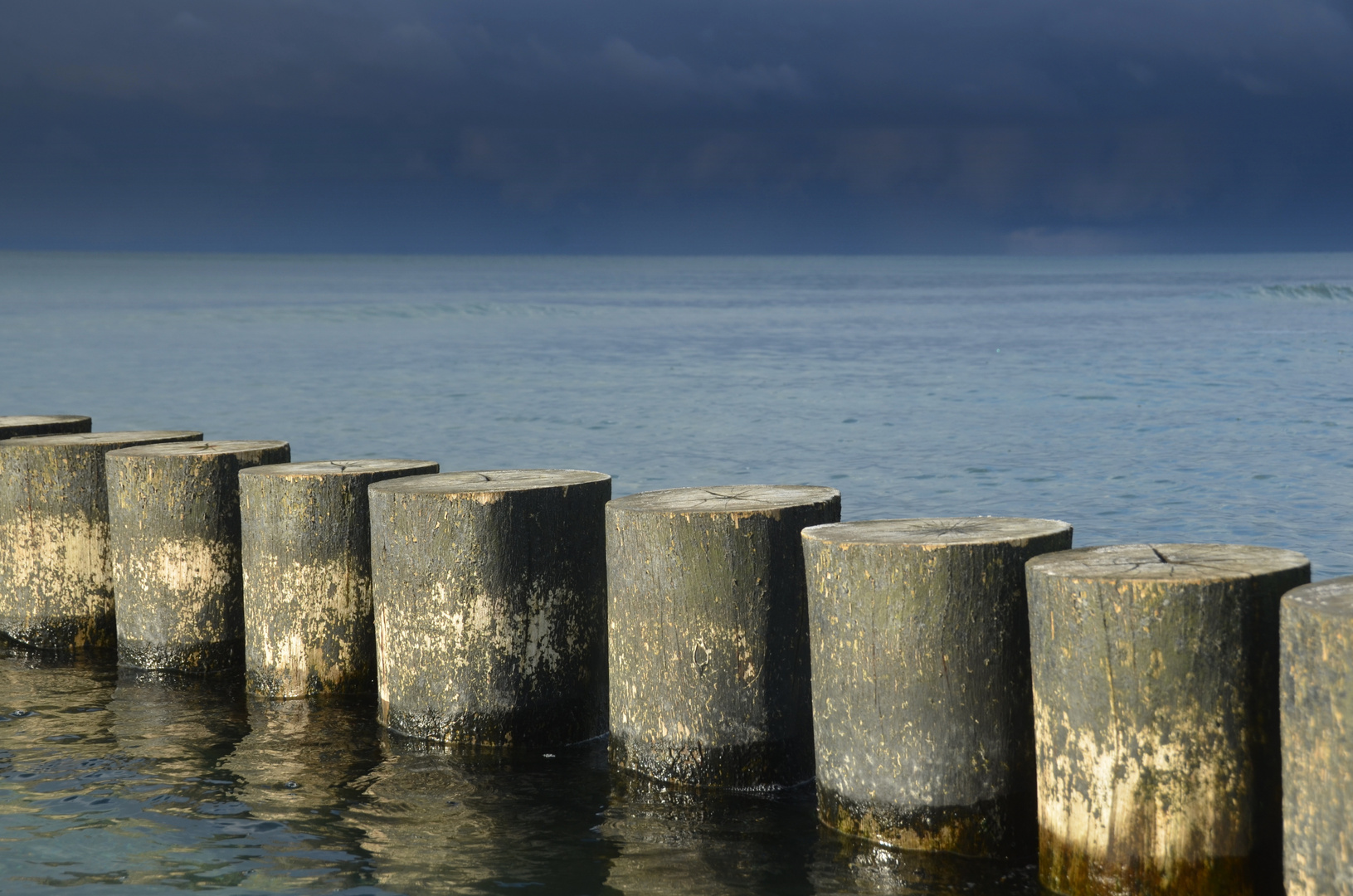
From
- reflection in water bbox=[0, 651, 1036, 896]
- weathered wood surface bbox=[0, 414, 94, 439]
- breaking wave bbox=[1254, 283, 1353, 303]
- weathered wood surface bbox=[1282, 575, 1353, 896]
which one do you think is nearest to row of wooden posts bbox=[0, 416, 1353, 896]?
weathered wood surface bbox=[1282, 575, 1353, 896]

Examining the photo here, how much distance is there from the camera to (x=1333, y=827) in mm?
2932

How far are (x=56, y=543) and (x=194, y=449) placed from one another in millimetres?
971

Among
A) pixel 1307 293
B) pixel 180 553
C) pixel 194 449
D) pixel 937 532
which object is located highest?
pixel 1307 293

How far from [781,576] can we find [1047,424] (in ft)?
54.0

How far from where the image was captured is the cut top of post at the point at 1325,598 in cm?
289

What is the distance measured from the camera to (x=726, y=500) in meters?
4.55

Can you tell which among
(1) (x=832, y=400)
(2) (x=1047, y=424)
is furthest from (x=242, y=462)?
(1) (x=832, y=400)

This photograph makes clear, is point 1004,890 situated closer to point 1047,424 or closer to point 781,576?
point 781,576

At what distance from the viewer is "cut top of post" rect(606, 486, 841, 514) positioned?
14.4ft

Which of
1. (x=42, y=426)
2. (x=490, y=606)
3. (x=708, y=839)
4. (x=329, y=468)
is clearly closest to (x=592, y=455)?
(x=42, y=426)

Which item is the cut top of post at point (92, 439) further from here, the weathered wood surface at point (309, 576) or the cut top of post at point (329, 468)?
the weathered wood surface at point (309, 576)

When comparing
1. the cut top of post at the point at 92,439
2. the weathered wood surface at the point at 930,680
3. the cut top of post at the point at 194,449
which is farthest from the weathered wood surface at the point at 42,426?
the weathered wood surface at the point at 930,680

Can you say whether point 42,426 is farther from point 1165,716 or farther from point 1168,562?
point 1165,716

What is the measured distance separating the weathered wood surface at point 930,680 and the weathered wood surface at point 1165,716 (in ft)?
0.79
